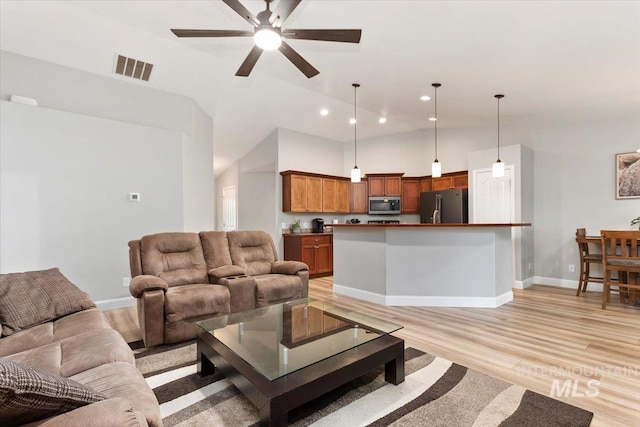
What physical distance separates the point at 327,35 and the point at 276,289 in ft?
8.46

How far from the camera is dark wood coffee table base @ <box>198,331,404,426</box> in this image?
1614 mm

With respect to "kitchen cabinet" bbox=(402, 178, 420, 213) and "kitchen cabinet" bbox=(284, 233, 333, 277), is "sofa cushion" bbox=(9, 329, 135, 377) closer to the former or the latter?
"kitchen cabinet" bbox=(284, 233, 333, 277)

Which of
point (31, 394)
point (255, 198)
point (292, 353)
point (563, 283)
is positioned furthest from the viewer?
point (255, 198)

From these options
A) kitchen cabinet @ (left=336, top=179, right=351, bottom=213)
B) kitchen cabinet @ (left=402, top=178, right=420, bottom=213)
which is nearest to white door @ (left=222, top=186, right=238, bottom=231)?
kitchen cabinet @ (left=336, top=179, right=351, bottom=213)

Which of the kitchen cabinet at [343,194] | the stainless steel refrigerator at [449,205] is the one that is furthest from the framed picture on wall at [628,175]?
the kitchen cabinet at [343,194]

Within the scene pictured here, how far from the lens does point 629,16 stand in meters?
2.66

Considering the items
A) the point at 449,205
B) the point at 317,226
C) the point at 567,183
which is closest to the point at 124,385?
the point at 317,226

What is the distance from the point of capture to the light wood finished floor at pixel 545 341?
2.17m

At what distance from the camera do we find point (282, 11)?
2.34m

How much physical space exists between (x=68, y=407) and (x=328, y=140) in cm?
711

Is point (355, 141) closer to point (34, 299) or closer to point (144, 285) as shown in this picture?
point (144, 285)

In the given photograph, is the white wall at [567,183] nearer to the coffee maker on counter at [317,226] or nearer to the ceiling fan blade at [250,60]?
the coffee maker on counter at [317,226]

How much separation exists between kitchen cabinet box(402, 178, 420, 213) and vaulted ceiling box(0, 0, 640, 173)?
1.87m

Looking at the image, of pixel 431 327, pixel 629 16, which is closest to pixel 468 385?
pixel 431 327
